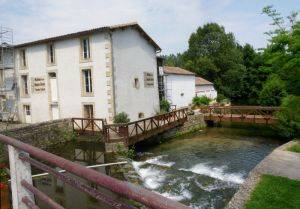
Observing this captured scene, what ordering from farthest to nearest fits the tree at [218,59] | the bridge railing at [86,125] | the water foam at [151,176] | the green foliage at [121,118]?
the tree at [218,59] < the bridge railing at [86,125] < the green foliage at [121,118] < the water foam at [151,176]

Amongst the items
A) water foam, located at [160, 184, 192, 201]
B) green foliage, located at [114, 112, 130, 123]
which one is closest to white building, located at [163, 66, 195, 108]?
green foliage, located at [114, 112, 130, 123]

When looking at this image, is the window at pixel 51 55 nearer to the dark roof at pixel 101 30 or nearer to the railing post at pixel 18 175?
the dark roof at pixel 101 30

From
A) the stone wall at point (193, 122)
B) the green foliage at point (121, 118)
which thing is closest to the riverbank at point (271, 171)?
the green foliage at point (121, 118)

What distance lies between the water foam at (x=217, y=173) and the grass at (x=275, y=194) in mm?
3192

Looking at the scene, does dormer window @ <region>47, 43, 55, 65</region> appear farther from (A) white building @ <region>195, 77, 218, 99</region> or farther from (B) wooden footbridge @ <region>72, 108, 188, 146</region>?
(A) white building @ <region>195, 77, 218, 99</region>

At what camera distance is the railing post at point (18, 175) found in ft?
8.51

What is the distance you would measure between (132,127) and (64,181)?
18.3 meters

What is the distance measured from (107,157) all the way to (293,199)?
384 inches

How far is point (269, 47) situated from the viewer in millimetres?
9867

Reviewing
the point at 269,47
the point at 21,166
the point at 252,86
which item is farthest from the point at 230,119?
the point at 21,166

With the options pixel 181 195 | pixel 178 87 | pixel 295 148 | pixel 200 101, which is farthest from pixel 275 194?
pixel 200 101

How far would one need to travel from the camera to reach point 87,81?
21.6 meters

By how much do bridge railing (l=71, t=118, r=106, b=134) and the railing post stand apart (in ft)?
55.2

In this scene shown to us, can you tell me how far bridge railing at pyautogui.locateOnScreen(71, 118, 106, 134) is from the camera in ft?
65.4
